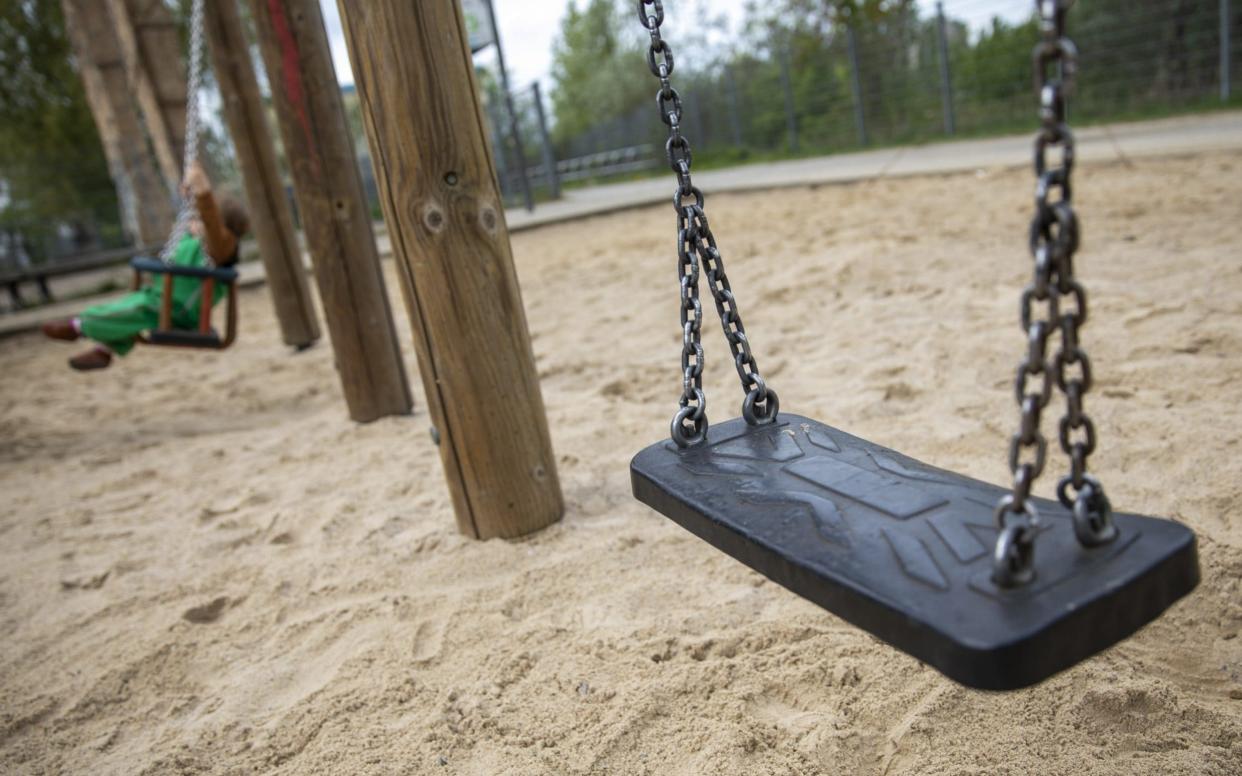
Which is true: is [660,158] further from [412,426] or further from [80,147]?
[412,426]

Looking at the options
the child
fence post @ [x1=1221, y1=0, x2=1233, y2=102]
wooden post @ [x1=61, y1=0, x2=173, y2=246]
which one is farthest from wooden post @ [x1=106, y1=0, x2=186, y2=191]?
fence post @ [x1=1221, y1=0, x2=1233, y2=102]

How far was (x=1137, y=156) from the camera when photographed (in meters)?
6.88

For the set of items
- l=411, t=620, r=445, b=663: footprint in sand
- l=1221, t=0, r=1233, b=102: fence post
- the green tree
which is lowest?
l=411, t=620, r=445, b=663: footprint in sand

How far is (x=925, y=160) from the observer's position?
9.68 metres

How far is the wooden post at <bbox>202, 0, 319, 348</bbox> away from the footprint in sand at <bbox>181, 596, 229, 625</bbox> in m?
3.00

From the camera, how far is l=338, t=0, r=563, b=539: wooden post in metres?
2.11

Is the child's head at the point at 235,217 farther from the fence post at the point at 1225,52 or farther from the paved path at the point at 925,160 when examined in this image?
the fence post at the point at 1225,52

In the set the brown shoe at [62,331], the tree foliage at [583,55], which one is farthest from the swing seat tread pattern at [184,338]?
the tree foliage at [583,55]

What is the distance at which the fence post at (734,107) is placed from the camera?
16.8 metres

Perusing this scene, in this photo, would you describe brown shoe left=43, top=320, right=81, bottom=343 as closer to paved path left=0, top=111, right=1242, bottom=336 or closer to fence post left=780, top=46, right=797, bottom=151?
paved path left=0, top=111, right=1242, bottom=336

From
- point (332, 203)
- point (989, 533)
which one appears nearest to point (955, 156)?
point (332, 203)

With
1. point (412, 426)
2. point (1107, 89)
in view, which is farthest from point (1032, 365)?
point (1107, 89)

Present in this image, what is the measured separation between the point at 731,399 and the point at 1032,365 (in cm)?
235

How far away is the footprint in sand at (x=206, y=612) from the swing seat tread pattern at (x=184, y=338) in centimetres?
202
